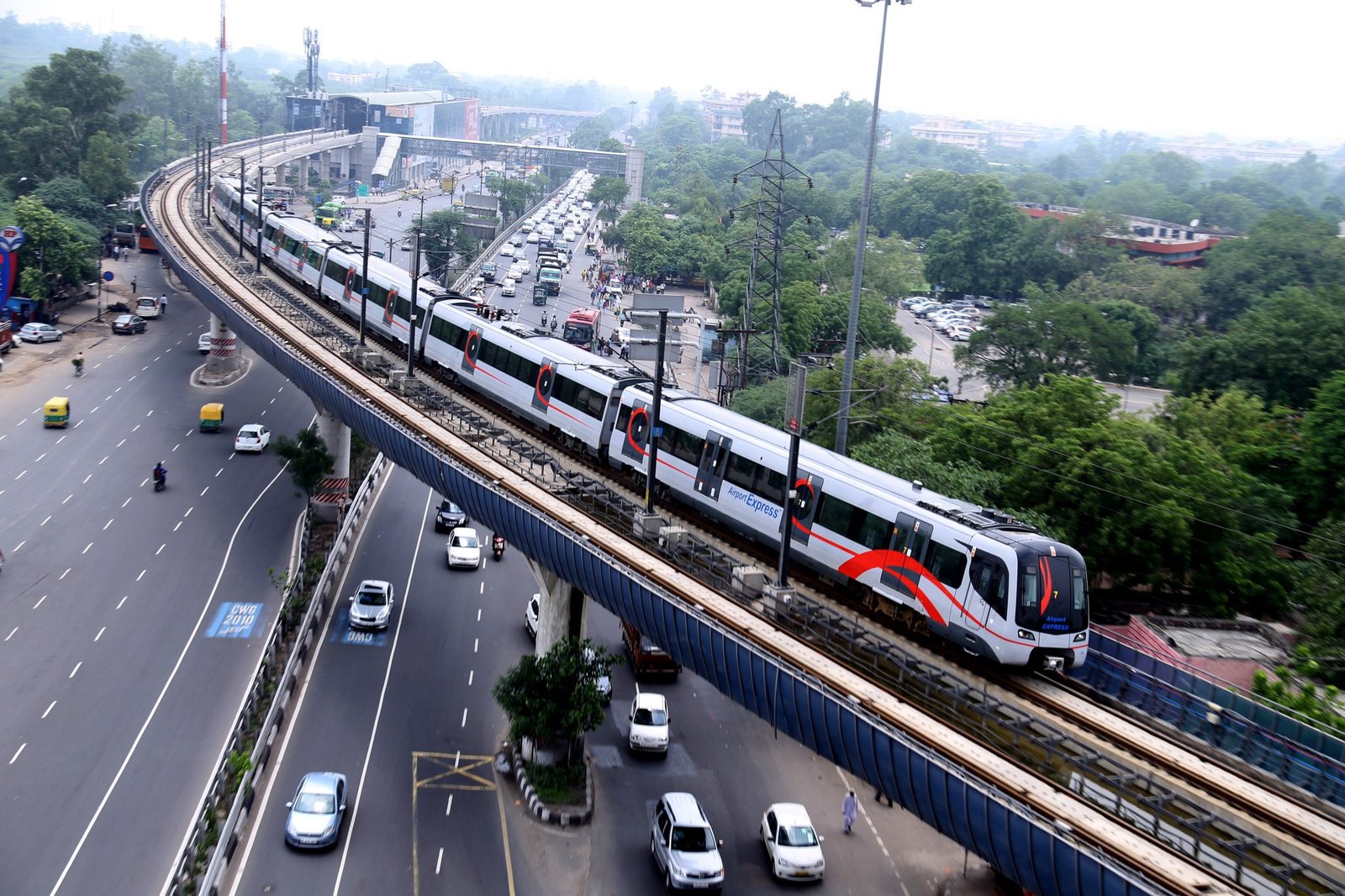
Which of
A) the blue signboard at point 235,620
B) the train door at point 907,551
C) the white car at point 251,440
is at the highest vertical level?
the train door at point 907,551

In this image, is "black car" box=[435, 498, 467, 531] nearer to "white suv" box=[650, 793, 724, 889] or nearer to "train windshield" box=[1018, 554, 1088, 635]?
"white suv" box=[650, 793, 724, 889]

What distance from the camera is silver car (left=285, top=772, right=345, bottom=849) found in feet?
76.7

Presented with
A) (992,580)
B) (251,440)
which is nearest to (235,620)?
(251,440)

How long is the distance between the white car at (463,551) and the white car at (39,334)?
3808cm

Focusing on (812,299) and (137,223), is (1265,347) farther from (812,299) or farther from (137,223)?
(137,223)

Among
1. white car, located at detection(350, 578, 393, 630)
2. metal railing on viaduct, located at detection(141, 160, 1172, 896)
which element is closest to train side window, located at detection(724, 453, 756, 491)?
metal railing on viaduct, located at detection(141, 160, 1172, 896)

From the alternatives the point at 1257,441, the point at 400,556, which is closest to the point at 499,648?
the point at 400,556

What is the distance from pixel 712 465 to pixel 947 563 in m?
7.26

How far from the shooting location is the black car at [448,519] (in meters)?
45.2

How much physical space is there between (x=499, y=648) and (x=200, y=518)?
54.1ft

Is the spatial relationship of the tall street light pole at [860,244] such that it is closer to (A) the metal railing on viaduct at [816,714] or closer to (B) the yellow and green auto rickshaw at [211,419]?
(A) the metal railing on viaduct at [816,714]

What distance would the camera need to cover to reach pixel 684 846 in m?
23.5

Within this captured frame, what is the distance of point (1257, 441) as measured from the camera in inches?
1615

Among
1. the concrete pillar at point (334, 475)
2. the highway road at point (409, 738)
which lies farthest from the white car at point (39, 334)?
the highway road at point (409, 738)
